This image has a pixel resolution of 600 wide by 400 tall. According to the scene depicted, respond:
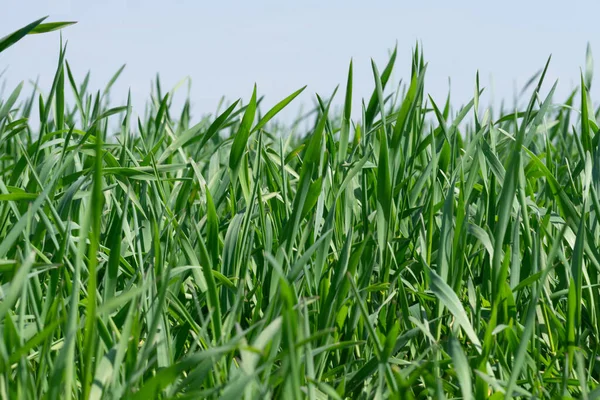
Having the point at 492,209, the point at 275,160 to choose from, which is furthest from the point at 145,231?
the point at 492,209

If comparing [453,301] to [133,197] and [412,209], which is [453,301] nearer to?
[412,209]

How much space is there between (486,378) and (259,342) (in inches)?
8.3

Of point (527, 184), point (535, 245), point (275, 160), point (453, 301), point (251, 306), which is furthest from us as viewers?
point (275, 160)

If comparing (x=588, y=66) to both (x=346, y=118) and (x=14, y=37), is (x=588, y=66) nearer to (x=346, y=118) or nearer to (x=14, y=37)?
(x=346, y=118)

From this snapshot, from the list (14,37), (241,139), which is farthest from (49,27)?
(241,139)

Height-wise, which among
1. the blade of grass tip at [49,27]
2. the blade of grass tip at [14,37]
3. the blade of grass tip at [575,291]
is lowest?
the blade of grass tip at [575,291]

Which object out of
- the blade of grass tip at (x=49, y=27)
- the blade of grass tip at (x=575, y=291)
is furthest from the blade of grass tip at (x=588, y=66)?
the blade of grass tip at (x=49, y=27)

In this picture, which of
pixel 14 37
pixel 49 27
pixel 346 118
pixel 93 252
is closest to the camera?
pixel 93 252

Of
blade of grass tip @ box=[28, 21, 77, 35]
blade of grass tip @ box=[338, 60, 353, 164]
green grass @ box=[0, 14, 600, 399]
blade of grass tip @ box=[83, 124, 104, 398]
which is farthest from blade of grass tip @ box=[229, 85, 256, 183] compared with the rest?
blade of grass tip @ box=[83, 124, 104, 398]

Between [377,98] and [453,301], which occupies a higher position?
[377,98]

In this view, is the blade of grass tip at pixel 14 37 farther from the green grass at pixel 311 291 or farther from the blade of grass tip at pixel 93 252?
the blade of grass tip at pixel 93 252

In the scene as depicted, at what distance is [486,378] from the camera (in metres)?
0.64

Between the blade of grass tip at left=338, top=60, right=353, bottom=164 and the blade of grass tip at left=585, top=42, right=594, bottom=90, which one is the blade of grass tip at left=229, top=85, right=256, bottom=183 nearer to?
the blade of grass tip at left=338, top=60, right=353, bottom=164

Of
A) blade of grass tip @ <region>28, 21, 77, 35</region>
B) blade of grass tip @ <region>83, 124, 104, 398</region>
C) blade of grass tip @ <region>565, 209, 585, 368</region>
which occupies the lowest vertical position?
blade of grass tip @ <region>565, 209, 585, 368</region>
